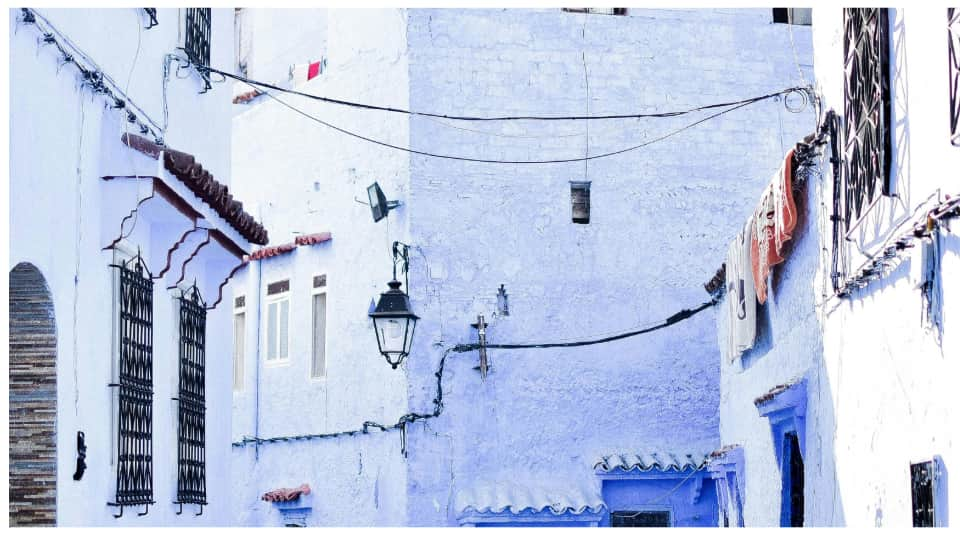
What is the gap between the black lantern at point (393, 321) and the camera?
A: 13969 millimetres

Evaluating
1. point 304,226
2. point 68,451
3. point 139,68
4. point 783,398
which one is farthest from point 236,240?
point 304,226

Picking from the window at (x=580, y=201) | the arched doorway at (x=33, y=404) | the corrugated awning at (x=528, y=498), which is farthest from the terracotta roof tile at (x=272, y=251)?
the arched doorway at (x=33, y=404)

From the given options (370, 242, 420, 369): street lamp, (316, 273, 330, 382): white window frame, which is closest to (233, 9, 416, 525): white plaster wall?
(316, 273, 330, 382): white window frame

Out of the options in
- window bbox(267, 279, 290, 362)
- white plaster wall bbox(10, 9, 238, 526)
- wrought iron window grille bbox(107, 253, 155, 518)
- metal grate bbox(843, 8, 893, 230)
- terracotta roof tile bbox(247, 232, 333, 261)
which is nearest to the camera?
metal grate bbox(843, 8, 893, 230)

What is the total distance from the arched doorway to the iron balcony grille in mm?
1027

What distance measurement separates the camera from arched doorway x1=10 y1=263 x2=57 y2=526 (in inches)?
314

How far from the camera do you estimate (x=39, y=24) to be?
7.82 metres

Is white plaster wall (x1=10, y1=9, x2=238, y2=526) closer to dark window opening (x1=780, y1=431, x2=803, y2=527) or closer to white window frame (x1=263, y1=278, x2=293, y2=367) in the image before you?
dark window opening (x1=780, y1=431, x2=803, y2=527)

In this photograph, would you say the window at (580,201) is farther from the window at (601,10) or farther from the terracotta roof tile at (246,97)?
the terracotta roof tile at (246,97)

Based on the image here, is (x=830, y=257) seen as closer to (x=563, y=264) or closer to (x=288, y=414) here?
(x=563, y=264)

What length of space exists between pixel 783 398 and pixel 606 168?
7176 millimetres

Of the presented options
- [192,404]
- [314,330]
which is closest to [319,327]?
[314,330]

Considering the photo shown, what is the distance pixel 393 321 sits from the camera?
552 inches

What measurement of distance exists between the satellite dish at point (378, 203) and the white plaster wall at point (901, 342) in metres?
7.81
